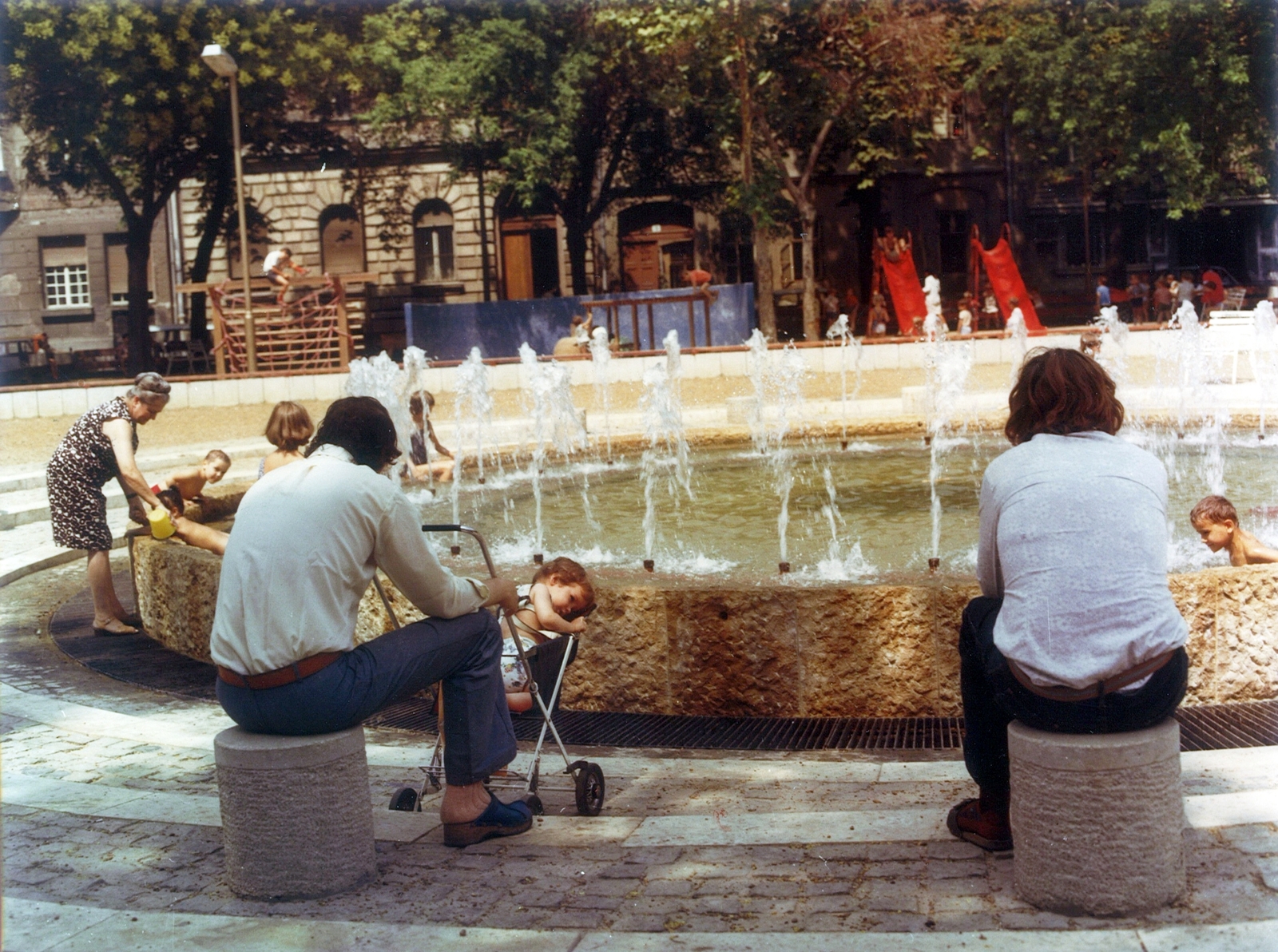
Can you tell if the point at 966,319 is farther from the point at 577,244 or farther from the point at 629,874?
the point at 629,874

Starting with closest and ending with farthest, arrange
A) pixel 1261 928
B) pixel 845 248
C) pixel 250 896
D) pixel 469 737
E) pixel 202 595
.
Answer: pixel 1261 928 → pixel 250 896 → pixel 469 737 → pixel 202 595 → pixel 845 248

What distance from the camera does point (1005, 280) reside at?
29.1 meters

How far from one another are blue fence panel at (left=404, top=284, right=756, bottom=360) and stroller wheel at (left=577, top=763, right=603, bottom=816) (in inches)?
818

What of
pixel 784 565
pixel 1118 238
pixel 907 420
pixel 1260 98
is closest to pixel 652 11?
pixel 1260 98

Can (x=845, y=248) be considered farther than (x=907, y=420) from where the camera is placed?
Yes

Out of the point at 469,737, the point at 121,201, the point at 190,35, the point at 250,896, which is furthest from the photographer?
the point at 121,201

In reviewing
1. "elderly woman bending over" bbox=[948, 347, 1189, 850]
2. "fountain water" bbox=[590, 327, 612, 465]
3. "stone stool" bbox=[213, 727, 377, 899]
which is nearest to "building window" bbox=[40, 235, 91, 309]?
"fountain water" bbox=[590, 327, 612, 465]

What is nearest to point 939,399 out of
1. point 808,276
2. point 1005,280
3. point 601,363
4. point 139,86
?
point 601,363

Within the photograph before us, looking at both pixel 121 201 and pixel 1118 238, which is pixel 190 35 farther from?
pixel 1118 238

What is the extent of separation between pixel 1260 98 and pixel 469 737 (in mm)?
30332

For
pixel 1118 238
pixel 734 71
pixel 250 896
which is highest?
pixel 734 71

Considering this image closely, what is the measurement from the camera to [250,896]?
152 inches

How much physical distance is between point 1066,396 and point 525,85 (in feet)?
102

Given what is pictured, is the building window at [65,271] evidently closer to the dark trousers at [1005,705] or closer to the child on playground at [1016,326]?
the child on playground at [1016,326]
